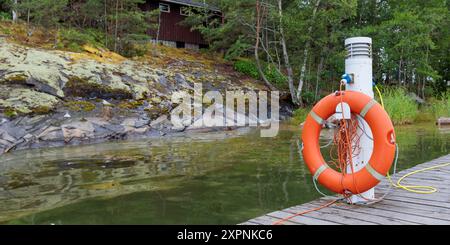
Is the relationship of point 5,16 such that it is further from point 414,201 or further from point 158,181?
point 414,201

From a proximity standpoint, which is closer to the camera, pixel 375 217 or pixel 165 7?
pixel 375 217

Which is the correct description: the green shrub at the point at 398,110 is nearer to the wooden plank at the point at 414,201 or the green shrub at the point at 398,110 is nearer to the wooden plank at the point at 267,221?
the wooden plank at the point at 414,201

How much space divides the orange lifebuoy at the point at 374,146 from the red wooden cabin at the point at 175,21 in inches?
516

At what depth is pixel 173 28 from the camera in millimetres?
16391

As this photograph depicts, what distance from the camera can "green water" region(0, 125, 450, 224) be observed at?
3416 mm

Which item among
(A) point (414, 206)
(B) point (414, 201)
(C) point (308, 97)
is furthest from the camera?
(C) point (308, 97)

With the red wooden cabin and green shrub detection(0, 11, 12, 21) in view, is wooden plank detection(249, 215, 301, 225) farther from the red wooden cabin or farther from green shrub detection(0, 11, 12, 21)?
the red wooden cabin

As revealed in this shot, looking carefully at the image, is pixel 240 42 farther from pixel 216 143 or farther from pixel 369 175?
pixel 369 175

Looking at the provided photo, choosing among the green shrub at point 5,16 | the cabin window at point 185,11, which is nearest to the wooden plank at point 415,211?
the green shrub at point 5,16

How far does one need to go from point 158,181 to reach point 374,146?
102 inches

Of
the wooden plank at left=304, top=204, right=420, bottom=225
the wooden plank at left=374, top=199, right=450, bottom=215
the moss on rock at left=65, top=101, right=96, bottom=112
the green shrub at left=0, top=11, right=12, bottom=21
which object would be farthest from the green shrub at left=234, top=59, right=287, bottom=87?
the wooden plank at left=304, top=204, right=420, bottom=225

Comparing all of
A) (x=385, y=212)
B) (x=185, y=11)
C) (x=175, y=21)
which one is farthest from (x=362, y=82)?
(x=175, y=21)

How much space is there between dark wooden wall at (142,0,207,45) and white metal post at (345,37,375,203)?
1334 centimetres
